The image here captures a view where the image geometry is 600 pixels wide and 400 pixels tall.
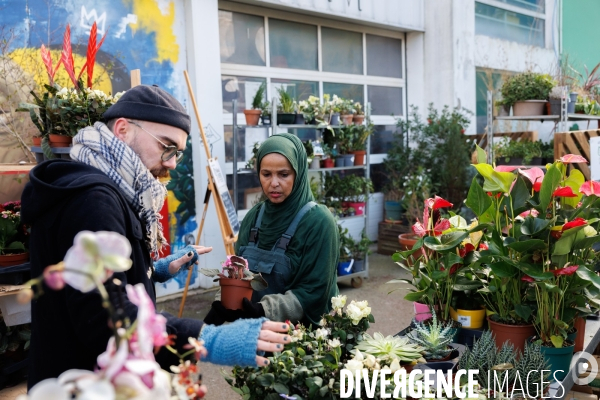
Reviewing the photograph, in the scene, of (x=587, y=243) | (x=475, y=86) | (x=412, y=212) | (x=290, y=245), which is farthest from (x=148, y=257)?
(x=475, y=86)

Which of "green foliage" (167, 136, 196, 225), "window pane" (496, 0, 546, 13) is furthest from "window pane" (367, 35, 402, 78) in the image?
"green foliage" (167, 136, 196, 225)

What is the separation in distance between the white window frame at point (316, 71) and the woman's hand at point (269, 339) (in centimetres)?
502

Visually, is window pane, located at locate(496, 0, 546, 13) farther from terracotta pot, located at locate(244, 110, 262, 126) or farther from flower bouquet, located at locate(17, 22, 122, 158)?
flower bouquet, located at locate(17, 22, 122, 158)

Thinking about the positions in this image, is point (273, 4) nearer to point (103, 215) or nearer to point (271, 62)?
point (271, 62)

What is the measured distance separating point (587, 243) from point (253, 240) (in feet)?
4.99

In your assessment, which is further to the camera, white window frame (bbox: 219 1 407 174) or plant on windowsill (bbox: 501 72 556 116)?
white window frame (bbox: 219 1 407 174)

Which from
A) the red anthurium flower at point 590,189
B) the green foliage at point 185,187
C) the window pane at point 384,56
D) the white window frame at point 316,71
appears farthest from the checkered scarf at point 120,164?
the window pane at point 384,56

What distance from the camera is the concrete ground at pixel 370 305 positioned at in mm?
4066

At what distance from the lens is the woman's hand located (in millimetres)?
1335

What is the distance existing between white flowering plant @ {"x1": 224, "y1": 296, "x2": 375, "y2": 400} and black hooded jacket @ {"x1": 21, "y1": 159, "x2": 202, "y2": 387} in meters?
0.32

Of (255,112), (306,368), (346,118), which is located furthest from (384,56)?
(306,368)

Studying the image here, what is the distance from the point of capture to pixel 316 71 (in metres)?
7.61

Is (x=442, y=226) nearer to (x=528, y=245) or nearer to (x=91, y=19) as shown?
(x=528, y=245)

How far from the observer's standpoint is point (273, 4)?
6.66 metres
